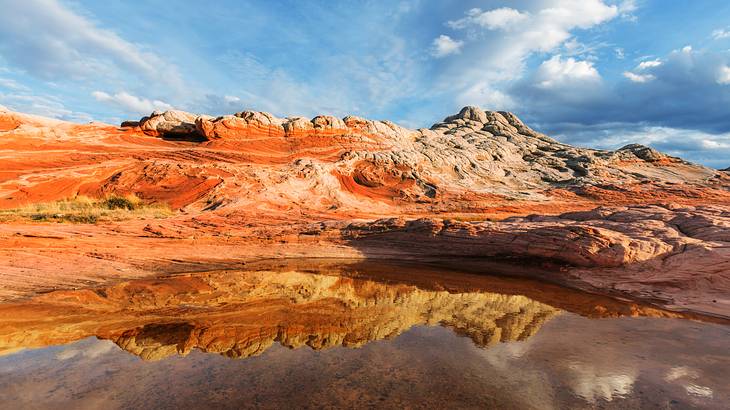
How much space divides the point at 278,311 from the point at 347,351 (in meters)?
2.62

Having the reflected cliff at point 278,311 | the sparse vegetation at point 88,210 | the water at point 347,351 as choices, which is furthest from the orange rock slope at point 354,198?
the water at point 347,351

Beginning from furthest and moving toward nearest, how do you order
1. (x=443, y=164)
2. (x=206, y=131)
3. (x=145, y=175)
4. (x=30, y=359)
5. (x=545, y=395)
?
(x=443, y=164) < (x=206, y=131) < (x=145, y=175) < (x=30, y=359) < (x=545, y=395)

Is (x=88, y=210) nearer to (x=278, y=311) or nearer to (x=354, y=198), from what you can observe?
(x=354, y=198)

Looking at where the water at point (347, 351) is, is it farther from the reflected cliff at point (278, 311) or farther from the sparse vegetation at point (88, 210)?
the sparse vegetation at point (88, 210)

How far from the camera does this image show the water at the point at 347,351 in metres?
5.12

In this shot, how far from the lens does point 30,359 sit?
596cm

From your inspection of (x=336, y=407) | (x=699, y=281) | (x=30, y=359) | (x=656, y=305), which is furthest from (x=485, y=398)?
(x=699, y=281)

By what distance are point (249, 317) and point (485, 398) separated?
16.7 ft

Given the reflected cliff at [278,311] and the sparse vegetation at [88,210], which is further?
the sparse vegetation at [88,210]

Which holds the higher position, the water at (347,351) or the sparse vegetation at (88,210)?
the water at (347,351)

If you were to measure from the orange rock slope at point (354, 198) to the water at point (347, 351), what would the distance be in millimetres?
2809

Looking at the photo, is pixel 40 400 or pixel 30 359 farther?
pixel 30 359

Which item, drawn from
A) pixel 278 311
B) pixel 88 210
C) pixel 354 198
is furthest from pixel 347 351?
pixel 354 198

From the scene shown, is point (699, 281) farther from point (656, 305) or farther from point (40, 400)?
point (40, 400)
